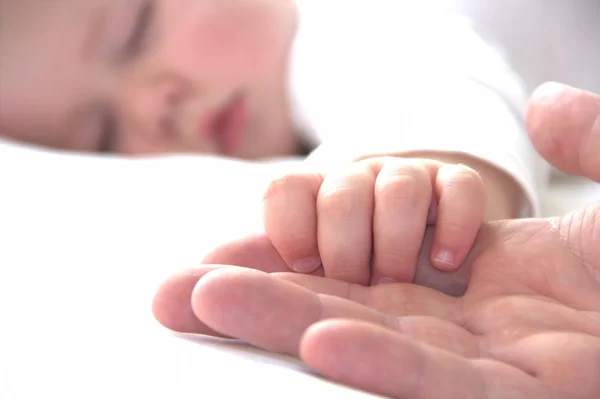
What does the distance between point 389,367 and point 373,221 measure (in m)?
0.14

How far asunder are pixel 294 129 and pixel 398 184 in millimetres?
679

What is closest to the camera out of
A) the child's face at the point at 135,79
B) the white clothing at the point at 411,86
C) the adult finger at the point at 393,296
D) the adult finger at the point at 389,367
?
the adult finger at the point at 389,367

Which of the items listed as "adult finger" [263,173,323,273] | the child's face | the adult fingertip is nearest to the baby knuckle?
"adult finger" [263,173,323,273]

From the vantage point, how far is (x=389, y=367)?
304mm

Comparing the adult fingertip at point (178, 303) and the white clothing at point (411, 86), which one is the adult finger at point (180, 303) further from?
the white clothing at point (411, 86)

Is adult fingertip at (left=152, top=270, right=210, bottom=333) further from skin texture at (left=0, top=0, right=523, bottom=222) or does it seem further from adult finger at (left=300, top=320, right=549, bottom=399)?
skin texture at (left=0, top=0, right=523, bottom=222)

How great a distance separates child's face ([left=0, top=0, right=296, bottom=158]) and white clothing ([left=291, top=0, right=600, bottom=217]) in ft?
0.32

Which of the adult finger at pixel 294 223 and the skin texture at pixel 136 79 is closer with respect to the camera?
the adult finger at pixel 294 223

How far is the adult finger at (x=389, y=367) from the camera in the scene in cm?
30

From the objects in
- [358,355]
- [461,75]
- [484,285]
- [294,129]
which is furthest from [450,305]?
[294,129]

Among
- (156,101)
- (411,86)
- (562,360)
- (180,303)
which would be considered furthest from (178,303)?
(156,101)

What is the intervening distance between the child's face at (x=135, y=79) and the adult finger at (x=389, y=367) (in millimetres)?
742

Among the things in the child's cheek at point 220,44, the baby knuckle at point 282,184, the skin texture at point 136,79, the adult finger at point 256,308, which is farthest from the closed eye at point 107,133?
the adult finger at point 256,308

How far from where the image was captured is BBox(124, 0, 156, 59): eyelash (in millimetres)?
993
